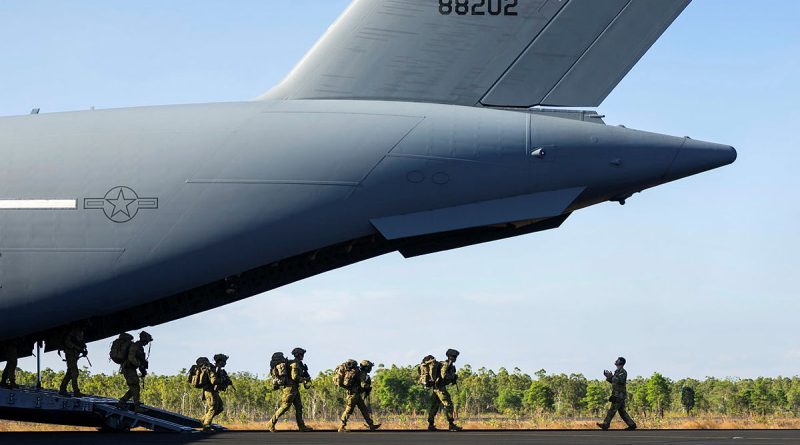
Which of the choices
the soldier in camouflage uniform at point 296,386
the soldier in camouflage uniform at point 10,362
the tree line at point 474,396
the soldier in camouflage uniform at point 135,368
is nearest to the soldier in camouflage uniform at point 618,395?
the soldier in camouflage uniform at point 296,386

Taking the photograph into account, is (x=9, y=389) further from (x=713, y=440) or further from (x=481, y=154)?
(x=713, y=440)

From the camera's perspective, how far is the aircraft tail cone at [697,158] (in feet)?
55.6

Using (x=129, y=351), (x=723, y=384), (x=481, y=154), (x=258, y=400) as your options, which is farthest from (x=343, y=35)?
(x=723, y=384)

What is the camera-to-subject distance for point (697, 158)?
16.9 m

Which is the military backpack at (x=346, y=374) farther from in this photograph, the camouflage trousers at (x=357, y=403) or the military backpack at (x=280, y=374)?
the military backpack at (x=280, y=374)

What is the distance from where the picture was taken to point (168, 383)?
47.8 meters

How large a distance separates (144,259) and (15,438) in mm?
3318

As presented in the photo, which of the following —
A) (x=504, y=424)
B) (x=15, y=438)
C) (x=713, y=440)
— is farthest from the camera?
(x=504, y=424)

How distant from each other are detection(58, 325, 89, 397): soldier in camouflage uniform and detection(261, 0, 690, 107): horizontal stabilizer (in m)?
5.79

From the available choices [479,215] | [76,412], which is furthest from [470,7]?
[76,412]

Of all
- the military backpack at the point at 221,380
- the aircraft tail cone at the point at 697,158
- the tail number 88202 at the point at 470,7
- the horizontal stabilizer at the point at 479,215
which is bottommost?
the military backpack at the point at 221,380

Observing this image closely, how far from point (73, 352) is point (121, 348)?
0.80 m

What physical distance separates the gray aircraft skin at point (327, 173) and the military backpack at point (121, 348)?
840 mm

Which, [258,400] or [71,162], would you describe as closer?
[71,162]
